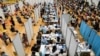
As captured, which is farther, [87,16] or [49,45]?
[87,16]

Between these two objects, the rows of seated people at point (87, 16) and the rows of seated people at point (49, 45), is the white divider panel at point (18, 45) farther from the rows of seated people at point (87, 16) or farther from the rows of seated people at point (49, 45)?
the rows of seated people at point (87, 16)

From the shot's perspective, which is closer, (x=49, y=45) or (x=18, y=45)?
(x=18, y=45)

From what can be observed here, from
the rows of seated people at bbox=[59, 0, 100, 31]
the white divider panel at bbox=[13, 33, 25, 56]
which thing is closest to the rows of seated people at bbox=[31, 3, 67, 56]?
the white divider panel at bbox=[13, 33, 25, 56]

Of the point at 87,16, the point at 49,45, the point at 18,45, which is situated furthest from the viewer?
the point at 87,16

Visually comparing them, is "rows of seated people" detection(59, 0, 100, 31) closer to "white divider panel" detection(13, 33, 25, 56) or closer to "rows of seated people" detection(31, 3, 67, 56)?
"rows of seated people" detection(31, 3, 67, 56)

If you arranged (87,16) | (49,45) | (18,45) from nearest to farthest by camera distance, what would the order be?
1. (18,45)
2. (49,45)
3. (87,16)

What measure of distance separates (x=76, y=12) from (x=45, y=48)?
14.4 m

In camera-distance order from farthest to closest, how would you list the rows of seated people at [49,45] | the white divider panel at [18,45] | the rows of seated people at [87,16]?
1. the rows of seated people at [87,16]
2. the rows of seated people at [49,45]
3. the white divider panel at [18,45]

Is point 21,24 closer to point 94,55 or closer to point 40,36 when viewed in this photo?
point 40,36

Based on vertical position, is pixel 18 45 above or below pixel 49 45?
above

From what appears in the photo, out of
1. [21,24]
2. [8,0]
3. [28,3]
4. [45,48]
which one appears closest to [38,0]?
[28,3]

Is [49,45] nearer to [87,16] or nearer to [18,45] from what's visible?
[18,45]

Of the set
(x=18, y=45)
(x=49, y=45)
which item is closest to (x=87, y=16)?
(x=49, y=45)

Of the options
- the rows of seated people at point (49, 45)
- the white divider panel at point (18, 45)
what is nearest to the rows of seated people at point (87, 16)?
the rows of seated people at point (49, 45)
